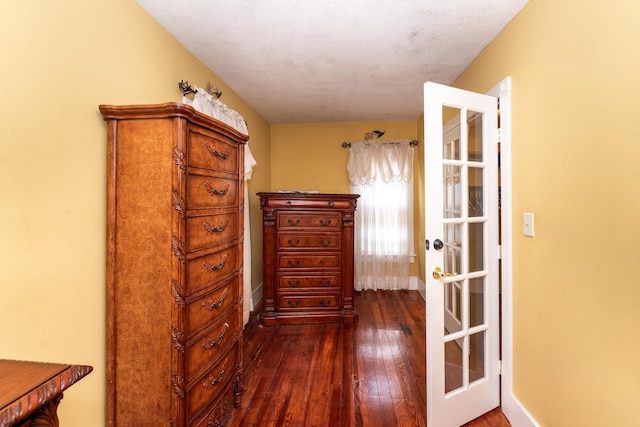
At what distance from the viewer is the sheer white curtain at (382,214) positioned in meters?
4.09

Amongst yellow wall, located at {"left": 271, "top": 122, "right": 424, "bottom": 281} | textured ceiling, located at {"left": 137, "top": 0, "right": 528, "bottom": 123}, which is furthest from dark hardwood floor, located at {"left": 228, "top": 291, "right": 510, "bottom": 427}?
textured ceiling, located at {"left": 137, "top": 0, "right": 528, "bottom": 123}

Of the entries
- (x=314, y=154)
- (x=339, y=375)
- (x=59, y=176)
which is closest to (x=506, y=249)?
(x=339, y=375)

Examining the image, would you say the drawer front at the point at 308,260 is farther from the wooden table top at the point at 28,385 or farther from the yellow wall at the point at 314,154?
the wooden table top at the point at 28,385

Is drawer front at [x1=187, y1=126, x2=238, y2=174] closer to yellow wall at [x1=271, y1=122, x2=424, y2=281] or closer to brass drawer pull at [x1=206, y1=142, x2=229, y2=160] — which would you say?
brass drawer pull at [x1=206, y1=142, x2=229, y2=160]

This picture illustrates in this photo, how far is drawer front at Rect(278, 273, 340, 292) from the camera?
3.12m

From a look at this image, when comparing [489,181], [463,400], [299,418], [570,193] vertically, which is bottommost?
[299,418]

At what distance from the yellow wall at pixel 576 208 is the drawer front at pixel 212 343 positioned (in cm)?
169

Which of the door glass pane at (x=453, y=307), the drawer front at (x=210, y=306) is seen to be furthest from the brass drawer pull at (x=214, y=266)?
the door glass pane at (x=453, y=307)

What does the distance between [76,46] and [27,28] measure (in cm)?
19

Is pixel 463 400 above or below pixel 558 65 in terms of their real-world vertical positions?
below

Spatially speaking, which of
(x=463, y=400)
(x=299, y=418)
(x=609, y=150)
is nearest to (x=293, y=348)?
(x=299, y=418)

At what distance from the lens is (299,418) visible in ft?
5.67

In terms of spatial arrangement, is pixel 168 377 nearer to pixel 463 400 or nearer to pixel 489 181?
pixel 463 400

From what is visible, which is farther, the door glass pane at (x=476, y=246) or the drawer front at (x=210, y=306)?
the door glass pane at (x=476, y=246)
